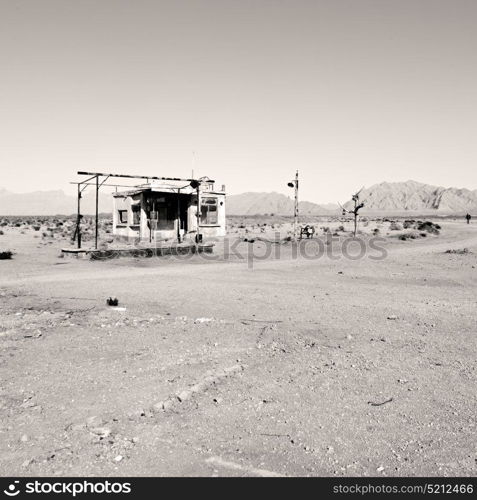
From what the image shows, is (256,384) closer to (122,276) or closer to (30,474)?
(30,474)

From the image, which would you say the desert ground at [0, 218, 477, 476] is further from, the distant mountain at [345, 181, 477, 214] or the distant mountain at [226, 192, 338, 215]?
the distant mountain at [345, 181, 477, 214]

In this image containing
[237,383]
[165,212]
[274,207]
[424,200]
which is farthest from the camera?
[424,200]

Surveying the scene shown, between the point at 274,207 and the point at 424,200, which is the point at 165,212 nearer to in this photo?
the point at 274,207

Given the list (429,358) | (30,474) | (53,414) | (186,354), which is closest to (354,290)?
(429,358)

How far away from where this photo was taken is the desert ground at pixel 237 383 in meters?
3.87

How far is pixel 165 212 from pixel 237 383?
24.3m

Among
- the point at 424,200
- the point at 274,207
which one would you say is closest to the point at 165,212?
the point at 274,207

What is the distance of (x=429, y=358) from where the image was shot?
20.5ft

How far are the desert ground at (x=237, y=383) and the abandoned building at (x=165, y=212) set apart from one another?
1687 centimetres

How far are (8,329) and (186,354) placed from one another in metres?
3.35

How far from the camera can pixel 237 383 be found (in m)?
5.39

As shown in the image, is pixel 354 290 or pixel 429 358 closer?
pixel 429 358

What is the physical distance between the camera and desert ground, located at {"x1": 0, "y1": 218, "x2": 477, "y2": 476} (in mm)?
3871

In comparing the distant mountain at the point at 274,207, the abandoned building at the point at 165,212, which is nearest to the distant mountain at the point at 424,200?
the distant mountain at the point at 274,207
